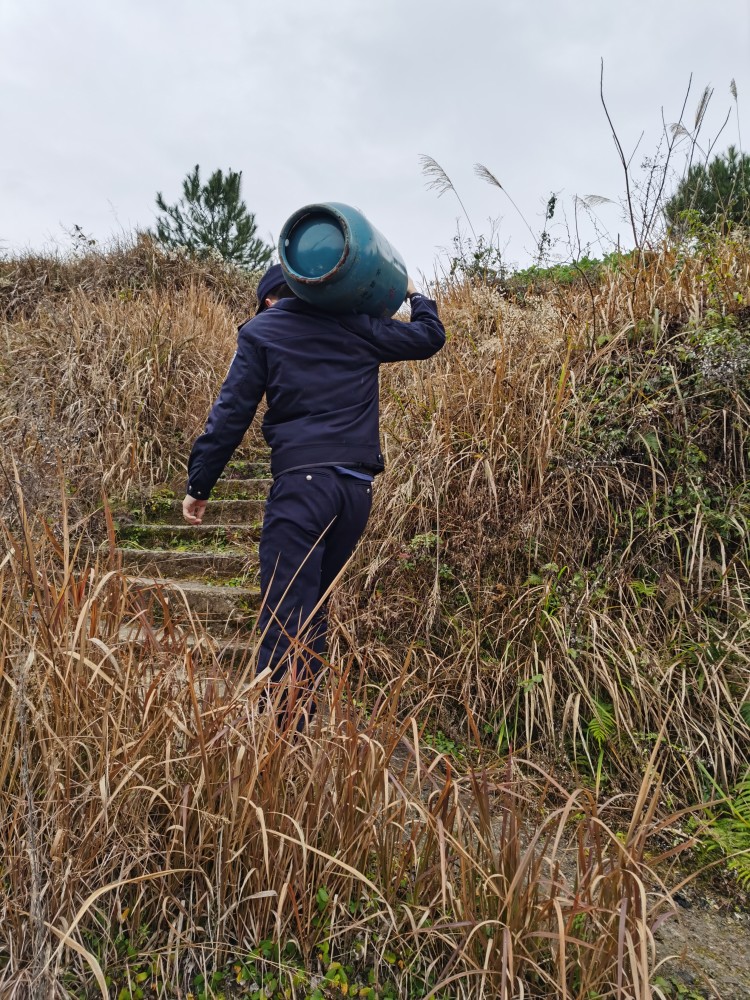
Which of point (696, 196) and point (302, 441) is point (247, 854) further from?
point (696, 196)

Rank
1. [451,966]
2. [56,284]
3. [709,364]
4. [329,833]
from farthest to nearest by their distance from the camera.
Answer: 1. [56,284]
2. [709,364]
3. [329,833]
4. [451,966]

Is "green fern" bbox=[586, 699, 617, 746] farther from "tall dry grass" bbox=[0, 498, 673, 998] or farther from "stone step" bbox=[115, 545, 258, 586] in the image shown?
"stone step" bbox=[115, 545, 258, 586]

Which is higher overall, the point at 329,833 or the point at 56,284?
the point at 56,284

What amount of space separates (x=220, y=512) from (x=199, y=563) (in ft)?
2.16

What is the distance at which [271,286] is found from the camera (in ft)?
9.05

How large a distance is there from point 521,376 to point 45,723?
2865mm

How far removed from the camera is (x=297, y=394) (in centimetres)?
254

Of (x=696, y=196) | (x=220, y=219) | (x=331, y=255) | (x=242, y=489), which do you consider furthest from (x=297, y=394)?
(x=220, y=219)

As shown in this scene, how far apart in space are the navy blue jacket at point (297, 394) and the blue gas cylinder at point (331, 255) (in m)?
0.12

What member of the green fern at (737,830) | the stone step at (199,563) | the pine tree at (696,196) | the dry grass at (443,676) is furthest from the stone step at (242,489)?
the green fern at (737,830)

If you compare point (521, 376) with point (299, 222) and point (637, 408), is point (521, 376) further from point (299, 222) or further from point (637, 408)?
point (299, 222)

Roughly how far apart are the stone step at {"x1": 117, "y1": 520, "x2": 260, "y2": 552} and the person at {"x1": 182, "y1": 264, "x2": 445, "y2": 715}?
2000 mm

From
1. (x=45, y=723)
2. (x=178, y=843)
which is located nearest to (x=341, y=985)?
(x=178, y=843)

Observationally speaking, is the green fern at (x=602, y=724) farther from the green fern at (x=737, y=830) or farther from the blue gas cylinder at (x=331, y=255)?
the blue gas cylinder at (x=331, y=255)
